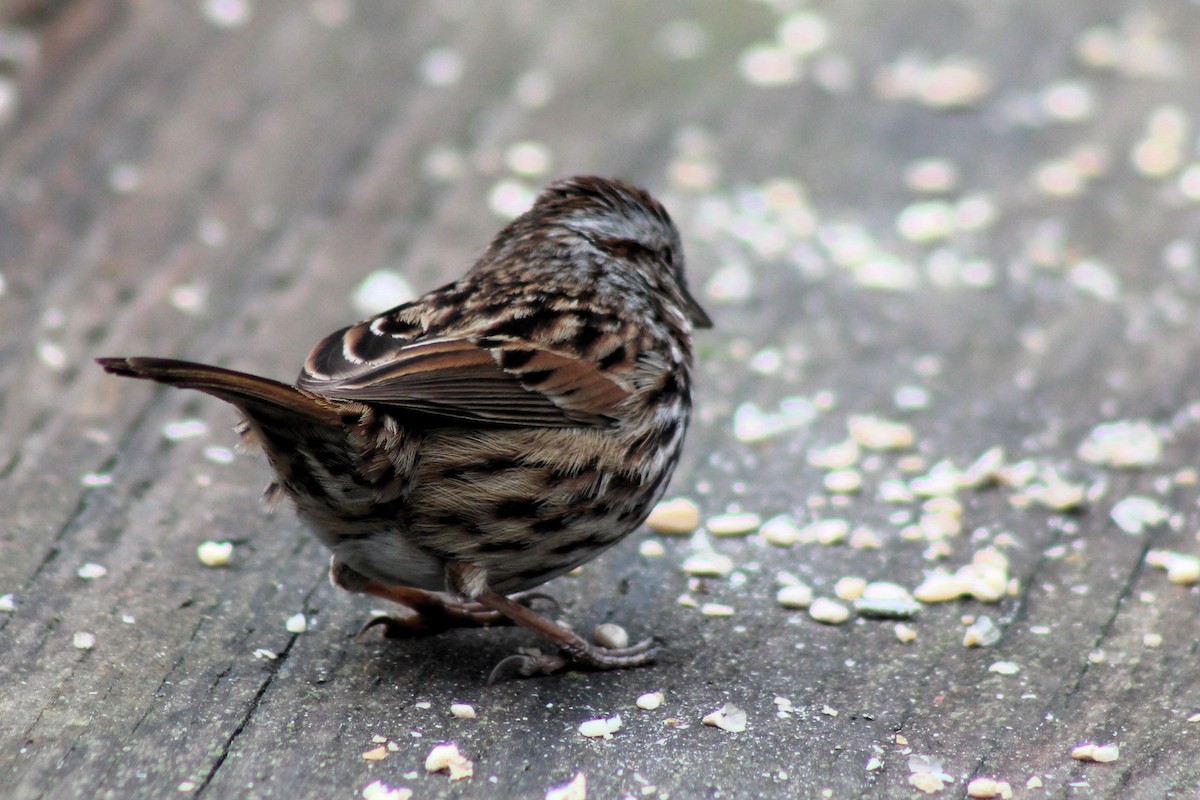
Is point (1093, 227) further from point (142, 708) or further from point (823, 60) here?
point (142, 708)

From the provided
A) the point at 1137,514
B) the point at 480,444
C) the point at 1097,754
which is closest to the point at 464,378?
the point at 480,444

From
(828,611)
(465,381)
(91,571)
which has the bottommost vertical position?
(828,611)

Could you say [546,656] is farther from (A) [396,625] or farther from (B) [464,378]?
(B) [464,378]

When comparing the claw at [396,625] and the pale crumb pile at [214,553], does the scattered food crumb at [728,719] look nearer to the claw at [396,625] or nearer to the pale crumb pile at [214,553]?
the claw at [396,625]

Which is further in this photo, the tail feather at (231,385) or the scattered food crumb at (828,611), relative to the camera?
the scattered food crumb at (828,611)

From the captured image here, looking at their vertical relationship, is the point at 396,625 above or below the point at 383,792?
below

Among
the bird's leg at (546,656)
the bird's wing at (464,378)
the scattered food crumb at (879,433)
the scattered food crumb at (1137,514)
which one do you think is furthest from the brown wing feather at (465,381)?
the scattered food crumb at (1137,514)
